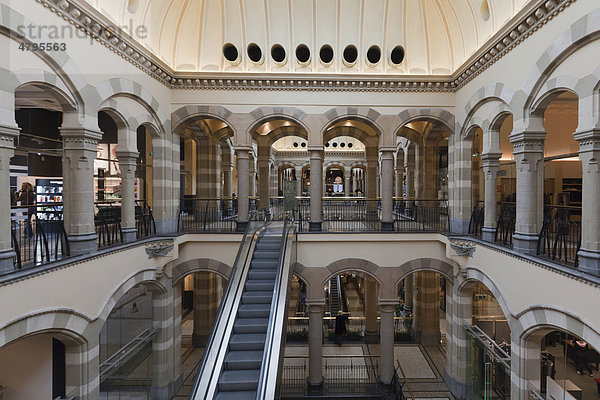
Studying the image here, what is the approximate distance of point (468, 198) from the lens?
1106 centimetres

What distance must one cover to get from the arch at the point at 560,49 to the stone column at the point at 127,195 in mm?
9865

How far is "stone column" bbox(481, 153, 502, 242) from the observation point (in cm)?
945

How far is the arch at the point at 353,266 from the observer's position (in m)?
11.4

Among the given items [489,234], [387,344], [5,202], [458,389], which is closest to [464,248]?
[489,234]

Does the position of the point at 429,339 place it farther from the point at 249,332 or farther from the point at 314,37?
the point at 314,37

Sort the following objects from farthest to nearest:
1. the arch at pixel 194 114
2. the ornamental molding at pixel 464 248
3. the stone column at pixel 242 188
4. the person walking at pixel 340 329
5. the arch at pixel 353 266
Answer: the person walking at pixel 340 329
the stone column at pixel 242 188
the arch at pixel 194 114
the arch at pixel 353 266
the ornamental molding at pixel 464 248

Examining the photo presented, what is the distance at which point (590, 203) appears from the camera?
243 inches

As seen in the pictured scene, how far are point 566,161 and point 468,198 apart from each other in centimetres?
369

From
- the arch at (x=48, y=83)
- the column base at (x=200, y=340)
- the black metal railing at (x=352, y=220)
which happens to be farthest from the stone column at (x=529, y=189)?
the column base at (x=200, y=340)

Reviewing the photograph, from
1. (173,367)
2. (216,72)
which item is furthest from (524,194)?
(173,367)

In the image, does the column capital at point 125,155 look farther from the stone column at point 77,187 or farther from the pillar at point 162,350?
the pillar at point 162,350

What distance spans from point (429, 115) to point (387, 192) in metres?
2.93

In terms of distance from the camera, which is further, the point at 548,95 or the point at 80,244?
the point at 80,244

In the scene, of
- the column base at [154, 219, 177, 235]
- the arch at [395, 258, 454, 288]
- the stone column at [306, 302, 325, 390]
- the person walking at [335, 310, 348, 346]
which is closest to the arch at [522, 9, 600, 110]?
the arch at [395, 258, 454, 288]
